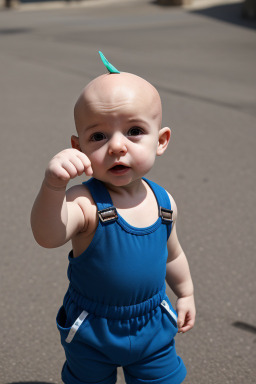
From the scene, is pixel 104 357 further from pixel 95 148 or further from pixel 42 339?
pixel 42 339

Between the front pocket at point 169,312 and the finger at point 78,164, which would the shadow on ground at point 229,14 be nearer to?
the front pocket at point 169,312

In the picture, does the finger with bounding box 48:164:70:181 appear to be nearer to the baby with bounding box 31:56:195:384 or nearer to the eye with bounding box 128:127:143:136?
the baby with bounding box 31:56:195:384

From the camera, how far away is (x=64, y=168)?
1.56 metres

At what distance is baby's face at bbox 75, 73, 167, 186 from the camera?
174 cm

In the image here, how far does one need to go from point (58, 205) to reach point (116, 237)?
0.23m

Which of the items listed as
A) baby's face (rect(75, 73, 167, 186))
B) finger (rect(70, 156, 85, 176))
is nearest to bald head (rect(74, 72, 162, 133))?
baby's face (rect(75, 73, 167, 186))

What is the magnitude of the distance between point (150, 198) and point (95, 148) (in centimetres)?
27

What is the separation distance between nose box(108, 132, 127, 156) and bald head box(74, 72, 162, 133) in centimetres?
7

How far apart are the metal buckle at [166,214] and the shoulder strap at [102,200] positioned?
0.17 m

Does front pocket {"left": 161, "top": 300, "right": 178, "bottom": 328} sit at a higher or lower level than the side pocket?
lower

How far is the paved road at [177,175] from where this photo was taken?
2742 mm

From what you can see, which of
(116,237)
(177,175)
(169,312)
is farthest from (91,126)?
(177,175)

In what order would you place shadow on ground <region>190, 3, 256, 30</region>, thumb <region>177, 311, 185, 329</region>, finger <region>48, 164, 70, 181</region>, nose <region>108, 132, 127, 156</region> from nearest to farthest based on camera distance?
1. finger <region>48, 164, 70, 181</region>
2. nose <region>108, 132, 127, 156</region>
3. thumb <region>177, 311, 185, 329</region>
4. shadow on ground <region>190, 3, 256, 30</region>

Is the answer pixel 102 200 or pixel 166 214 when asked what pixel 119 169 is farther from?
pixel 166 214
